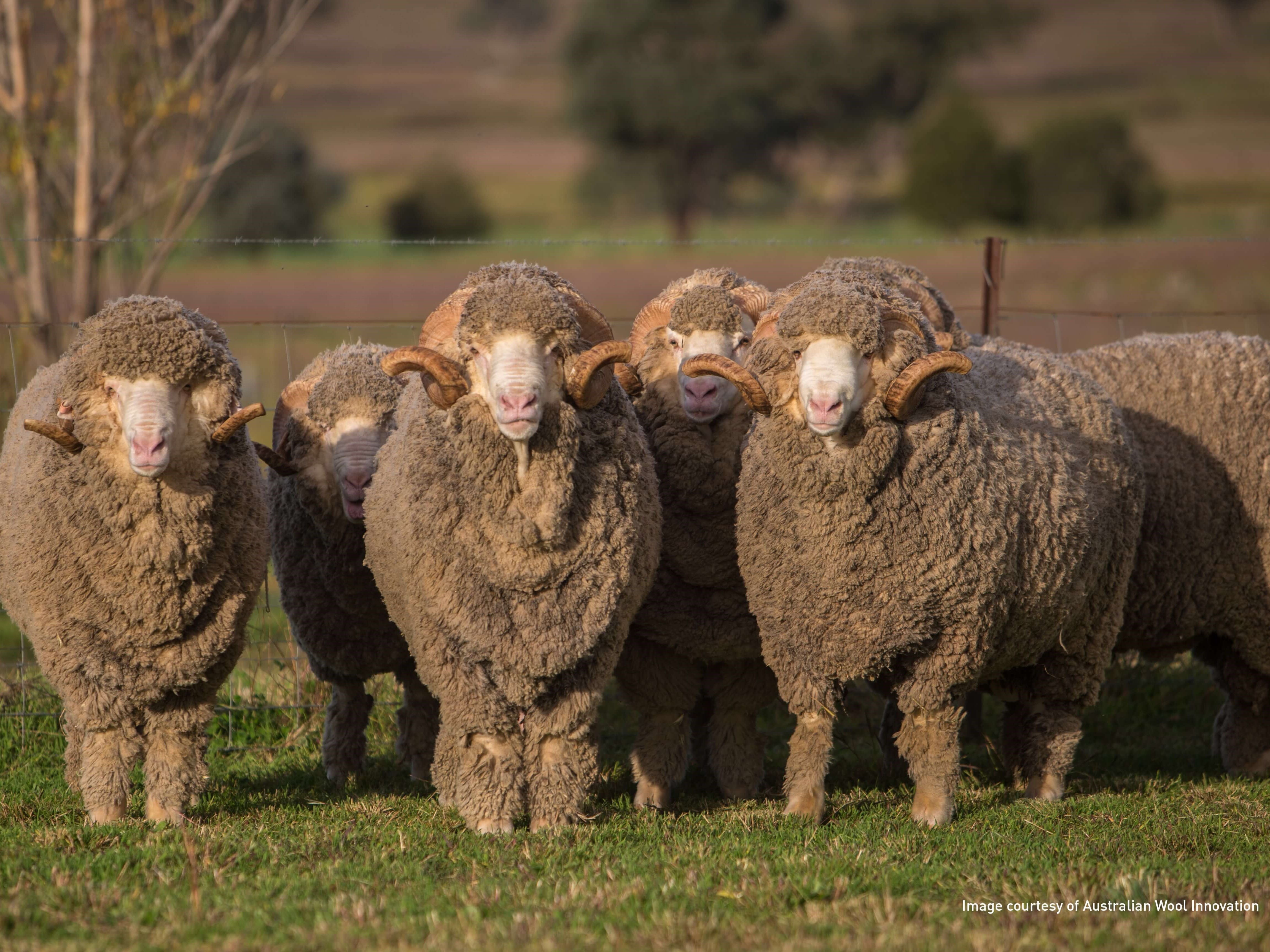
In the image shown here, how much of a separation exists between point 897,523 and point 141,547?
2.99 metres

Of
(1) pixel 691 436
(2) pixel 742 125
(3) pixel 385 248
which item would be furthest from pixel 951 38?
(1) pixel 691 436

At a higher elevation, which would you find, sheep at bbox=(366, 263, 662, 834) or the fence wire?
sheep at bbox=(366, 263, 662, 834)

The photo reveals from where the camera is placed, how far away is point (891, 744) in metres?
7.29

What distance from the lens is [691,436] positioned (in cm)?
654

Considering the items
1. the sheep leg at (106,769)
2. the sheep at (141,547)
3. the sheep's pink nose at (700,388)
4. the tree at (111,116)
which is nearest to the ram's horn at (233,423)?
the sheep at (141,547)

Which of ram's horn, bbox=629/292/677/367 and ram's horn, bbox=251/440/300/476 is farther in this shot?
ram's horn, bbox=629/292/677/367

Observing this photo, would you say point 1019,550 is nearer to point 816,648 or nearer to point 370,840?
point 816,648

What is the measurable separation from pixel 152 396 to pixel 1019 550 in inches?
138

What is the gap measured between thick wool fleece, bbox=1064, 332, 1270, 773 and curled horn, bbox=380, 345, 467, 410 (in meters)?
3.45

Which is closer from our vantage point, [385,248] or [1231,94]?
[385,248]

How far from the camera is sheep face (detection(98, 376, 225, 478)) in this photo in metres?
5.27

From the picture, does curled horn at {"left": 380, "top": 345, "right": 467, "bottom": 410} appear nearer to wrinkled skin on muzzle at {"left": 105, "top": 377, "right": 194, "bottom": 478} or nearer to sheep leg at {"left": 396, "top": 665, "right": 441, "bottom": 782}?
wrinkled skin on muzzle at {"left": 105, "top": 377, "right": 194, "bottom": 478}

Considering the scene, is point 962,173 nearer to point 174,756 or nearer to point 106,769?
point 174,756

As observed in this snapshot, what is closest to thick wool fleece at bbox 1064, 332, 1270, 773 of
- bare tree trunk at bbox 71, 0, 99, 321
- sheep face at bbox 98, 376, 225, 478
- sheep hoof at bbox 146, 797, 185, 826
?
sheep face at bbox 98, 376, 225, 478
